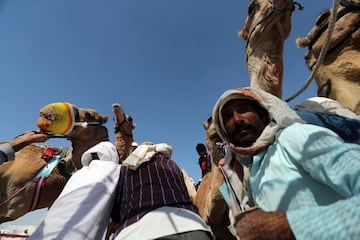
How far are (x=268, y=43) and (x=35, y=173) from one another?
390 centimetres

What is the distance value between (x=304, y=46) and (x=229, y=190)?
2.39m

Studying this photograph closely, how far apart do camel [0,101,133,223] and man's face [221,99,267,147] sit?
227 centimetres

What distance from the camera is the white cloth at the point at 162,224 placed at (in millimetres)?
1279

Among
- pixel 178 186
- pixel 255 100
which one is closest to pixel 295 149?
pixel 255 100

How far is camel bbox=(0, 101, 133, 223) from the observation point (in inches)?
135

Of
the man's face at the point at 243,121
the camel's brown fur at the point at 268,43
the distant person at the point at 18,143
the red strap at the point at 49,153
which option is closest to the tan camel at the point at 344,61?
the camel's brown fur at the point at 268,43

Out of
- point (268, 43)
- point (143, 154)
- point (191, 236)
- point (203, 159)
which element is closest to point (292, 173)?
point (191, 236)

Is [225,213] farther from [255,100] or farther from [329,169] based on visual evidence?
[329,169]

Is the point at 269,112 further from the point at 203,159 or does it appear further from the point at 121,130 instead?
the point at 203,159

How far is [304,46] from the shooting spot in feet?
10.2

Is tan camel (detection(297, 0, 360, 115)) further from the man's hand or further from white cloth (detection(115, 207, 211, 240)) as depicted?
the man's hand

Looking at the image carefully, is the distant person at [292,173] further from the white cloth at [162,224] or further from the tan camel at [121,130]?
→ the tan camel at [121,130]

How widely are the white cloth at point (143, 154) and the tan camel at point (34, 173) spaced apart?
1.77 metres

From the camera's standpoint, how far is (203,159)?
25.6ft
